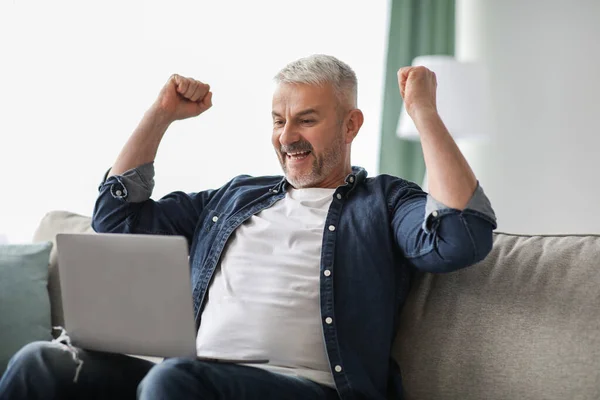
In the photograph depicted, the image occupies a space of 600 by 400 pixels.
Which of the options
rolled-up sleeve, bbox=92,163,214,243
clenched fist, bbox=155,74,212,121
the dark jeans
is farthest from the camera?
clenched fist, bbox=155,74,212,121

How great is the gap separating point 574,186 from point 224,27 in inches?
66.0

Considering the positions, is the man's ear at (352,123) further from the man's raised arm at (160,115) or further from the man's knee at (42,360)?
the man's knee at (42,360)

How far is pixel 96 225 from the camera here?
192 cm

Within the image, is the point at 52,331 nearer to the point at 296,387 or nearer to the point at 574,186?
the point at 296,387

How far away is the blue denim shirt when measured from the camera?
1.55m

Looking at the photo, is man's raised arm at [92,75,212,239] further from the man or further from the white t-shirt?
the white t-shirt

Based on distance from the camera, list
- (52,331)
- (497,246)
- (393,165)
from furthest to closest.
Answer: (393,165) < (52,331) < (497,246)

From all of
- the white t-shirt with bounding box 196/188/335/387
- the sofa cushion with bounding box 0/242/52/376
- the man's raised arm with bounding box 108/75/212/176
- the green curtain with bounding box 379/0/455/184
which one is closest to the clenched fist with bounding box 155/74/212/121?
the man's raised arm with bounding box 108/75/212/176

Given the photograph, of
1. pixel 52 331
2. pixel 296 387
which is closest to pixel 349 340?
pixel 296 387

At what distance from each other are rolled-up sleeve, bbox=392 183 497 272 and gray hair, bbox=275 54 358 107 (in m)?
0.44

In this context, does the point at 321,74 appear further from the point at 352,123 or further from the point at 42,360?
the point at 42,360

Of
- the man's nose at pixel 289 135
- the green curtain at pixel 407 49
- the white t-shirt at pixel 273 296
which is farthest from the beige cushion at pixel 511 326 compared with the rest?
the green curtain at pixel 407 49

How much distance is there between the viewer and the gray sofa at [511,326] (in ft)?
4.99

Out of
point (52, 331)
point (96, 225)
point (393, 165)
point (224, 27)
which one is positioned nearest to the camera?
point (96, 225)
